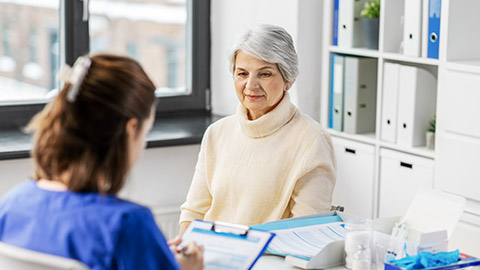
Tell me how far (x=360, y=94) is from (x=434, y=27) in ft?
1.80

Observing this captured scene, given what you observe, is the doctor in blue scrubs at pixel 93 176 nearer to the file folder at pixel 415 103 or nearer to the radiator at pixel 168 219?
the file folder at pixel 415 103

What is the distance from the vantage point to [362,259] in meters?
2.00

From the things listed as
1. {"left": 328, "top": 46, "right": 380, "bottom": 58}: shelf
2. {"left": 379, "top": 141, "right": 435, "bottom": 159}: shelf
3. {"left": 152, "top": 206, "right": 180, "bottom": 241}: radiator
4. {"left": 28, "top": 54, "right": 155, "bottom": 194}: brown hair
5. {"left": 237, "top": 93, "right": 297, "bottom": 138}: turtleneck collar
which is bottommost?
{"left": 152, "top": 206, "right": 180, "bottom": 241}: radiator

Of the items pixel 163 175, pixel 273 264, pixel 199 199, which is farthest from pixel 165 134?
pixel 273 264

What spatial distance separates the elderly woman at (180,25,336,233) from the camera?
8.42 ft

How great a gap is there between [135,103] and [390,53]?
209 centimetres

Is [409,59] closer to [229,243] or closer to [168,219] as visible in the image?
[168,219]

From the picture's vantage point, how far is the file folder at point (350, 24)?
3.56 metres

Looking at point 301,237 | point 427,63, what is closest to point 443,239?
point 301,237

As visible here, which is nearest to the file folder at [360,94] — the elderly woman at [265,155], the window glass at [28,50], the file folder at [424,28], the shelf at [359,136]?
the shelf at [359,136]

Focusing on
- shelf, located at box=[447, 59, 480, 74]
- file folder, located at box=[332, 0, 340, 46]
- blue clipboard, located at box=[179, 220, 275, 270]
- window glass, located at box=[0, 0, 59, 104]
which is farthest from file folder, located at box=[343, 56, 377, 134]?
blue clipboard, located at box=[179, 220, 275, 270]

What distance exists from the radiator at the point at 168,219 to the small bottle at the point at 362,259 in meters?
1.86

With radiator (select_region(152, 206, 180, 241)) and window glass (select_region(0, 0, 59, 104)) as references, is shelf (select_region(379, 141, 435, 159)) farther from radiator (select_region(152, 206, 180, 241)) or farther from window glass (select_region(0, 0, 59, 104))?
window glass (select_region(0, 0, 59, 104))

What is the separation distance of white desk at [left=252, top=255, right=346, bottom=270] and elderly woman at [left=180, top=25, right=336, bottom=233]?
0.41m
